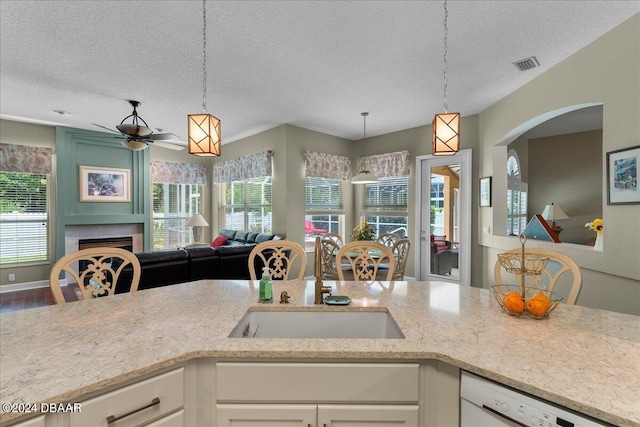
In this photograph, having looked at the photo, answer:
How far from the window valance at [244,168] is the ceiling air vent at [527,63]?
3.70 m

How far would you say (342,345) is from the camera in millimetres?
1067

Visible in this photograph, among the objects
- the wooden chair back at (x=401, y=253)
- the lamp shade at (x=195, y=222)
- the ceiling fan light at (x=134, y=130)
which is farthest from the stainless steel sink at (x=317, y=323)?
the lamp shade at (x=195, y=222)

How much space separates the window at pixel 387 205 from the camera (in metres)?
5.45

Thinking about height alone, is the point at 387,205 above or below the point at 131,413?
above

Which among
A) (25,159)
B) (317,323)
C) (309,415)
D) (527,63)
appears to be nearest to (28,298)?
(25,159)

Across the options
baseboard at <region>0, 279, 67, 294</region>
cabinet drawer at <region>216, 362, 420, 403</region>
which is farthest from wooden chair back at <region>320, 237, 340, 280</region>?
baseboard at <region>0, 279, 67, 294</region>

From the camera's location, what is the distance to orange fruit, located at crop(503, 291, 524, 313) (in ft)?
4.29

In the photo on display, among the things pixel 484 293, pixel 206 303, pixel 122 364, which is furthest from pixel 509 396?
A: pixel 206 303

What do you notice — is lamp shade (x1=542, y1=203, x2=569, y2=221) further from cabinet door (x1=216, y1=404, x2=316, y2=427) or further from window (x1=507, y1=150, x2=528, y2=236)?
cabinet door (x1=216, y1=404, x2=316, y2=427)

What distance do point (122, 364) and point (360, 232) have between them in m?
3.59

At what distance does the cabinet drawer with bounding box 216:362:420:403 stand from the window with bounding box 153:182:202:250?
19.3ft

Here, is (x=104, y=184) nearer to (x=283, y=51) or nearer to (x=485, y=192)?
(x=283, y=51)

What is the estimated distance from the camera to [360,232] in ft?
14.1

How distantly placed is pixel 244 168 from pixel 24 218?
12.4ft
